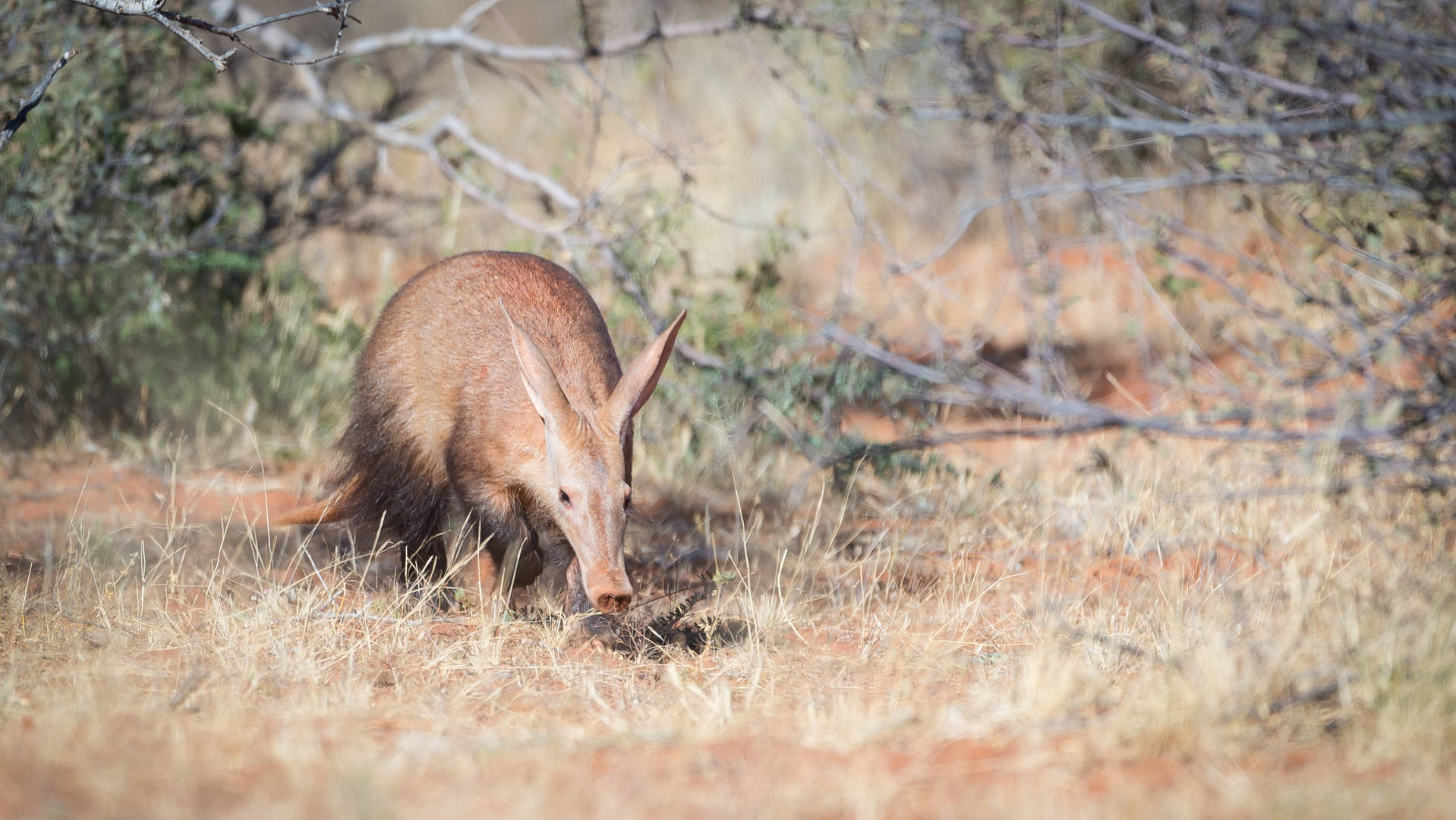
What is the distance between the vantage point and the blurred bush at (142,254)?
19.0 feet

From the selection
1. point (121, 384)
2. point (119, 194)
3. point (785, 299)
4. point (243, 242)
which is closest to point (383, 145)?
point (243, 242)

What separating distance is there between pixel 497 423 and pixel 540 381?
45cm

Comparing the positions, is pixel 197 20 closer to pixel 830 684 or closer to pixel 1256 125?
pixel 830 684

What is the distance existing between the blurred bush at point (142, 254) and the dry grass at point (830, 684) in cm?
139

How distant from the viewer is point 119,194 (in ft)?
19.1

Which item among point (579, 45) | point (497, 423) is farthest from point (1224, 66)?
point (579, 45)

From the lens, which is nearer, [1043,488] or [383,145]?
[1043,488]

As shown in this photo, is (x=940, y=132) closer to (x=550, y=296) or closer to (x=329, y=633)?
(x=550, y=296)

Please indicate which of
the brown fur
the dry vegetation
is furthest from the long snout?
the dry vegetation

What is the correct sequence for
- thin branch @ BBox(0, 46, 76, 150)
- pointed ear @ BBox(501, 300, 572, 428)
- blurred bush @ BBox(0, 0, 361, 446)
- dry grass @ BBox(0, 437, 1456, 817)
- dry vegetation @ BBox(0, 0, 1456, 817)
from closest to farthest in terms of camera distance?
1. dry grass @ BBox(0, 437, 1456, 817)
2. dry vegetation @ BBox(0, 0, 1456, 817)
3. thin branch @ BBox(0, 46, 76, 150)
4. pointed ear @ BBox(501, 300, 572, 428)
5. blurred bush @ BBox(0, 0, 361, 446)

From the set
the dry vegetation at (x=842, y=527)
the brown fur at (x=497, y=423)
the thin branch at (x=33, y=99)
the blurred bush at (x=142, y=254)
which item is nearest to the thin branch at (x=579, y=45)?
the dry vegetation at (x=842, y=527)

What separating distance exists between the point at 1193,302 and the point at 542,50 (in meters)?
4.62

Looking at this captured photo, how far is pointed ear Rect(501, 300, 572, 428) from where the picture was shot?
13.4ft

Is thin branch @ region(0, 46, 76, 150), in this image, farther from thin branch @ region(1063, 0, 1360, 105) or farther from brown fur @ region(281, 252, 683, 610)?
thin branch @ region(1063, 0, 1360, 105)
